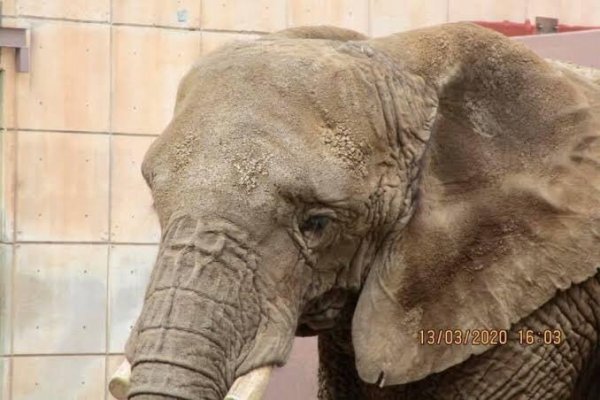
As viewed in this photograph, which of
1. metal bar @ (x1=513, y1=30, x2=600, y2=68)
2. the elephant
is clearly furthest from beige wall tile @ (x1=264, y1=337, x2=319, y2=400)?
the elephant

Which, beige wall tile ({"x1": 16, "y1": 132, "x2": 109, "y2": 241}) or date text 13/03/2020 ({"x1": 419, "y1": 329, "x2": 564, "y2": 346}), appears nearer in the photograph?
date text 13/03/2020 ({"x1": 419, "y1": 329, "x2": 564, "y2": 346})

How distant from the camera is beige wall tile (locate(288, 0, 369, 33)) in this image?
9.30 m

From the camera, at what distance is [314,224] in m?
4.01

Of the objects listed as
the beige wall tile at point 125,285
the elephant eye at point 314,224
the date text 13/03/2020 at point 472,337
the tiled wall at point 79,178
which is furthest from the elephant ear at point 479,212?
the beige wall tile at point 125,285

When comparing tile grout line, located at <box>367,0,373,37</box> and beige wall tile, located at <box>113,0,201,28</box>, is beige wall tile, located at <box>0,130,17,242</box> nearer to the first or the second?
beige wall tile, located at <box>113,0,201,28</box>

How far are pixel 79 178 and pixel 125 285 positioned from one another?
0.60 m

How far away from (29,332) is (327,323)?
15.2 ft

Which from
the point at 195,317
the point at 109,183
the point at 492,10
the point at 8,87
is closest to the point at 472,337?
the point at 195,317

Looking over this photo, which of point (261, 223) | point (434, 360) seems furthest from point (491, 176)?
point (261, 223)

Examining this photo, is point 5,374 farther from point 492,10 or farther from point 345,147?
point 345,147

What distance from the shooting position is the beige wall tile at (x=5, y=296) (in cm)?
868

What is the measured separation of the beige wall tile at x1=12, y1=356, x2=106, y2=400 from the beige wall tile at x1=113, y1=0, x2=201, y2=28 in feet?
5.90

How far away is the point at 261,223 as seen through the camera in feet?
12.7

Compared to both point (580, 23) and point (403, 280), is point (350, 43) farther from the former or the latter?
point (580, 23)
